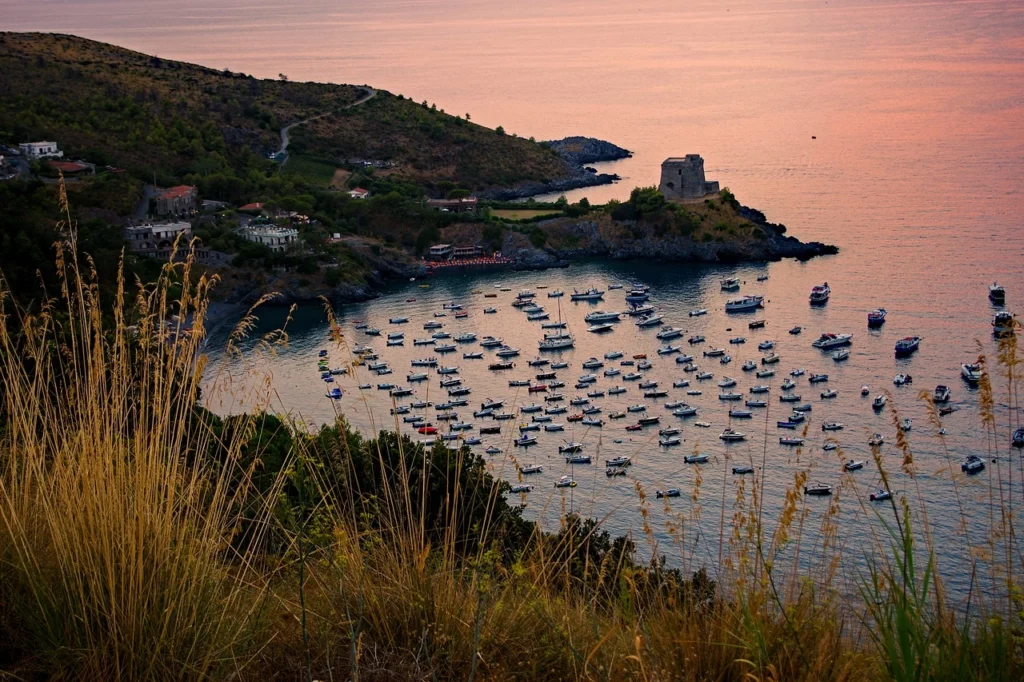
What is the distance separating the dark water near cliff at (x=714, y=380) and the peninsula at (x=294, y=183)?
6.21ft

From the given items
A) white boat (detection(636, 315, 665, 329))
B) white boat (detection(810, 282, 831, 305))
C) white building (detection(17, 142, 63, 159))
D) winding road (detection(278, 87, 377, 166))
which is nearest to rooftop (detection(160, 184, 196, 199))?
white building (detection(17, 142, 63, 159))

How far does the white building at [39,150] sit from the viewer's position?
38.8m

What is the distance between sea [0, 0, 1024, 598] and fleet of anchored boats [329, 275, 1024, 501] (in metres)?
0.26

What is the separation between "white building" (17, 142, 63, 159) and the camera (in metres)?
38.8

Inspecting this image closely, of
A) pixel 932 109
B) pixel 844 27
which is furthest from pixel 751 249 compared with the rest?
pixel 844 27

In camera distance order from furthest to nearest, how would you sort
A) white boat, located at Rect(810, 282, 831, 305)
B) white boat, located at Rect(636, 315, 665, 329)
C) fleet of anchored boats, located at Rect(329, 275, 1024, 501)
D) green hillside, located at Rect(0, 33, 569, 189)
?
1. green hillside, located at Rect(0, 33, 569, 189)
2. white boat, located at Rect(810, 282, 831, 305)
3. white boat, located at Rect(636, 315, 665, 329)
4. fleet of anchored boats, located at Rect(329, 275, 1024, 501)

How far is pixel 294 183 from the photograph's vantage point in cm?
4281

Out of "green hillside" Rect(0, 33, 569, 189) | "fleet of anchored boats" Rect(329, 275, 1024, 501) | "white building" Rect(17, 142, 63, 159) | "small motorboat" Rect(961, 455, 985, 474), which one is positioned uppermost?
"green hillside" Rect(0, 33, 569, 189)

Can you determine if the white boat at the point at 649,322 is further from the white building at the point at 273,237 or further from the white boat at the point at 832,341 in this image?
the white building at the point at 273,237

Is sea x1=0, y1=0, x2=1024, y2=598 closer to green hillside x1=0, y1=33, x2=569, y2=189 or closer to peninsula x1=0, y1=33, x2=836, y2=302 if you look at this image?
peninsula x1=0, y1=33, x2=836, y2=302

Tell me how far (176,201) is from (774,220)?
804 inches

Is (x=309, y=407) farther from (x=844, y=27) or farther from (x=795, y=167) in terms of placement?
(x=844, y=27)

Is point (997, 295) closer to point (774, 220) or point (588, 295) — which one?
point (588, 295)

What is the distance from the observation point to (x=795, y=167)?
156 ft
